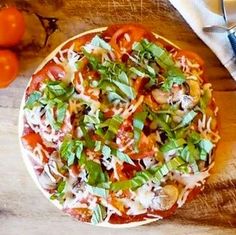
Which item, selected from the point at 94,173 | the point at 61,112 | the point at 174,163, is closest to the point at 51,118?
the point at 61,112

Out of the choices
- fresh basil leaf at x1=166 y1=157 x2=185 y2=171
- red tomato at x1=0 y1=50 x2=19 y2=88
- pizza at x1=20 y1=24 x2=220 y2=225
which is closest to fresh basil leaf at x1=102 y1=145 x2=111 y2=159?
pizza at x1=20 y1=24 x2=220 y2=225

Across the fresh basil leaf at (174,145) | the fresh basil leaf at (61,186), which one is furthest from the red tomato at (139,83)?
the fresh basil leaf at (61,186)

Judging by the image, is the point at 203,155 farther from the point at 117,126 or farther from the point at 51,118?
the point at 51,118

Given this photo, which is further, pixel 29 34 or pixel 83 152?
pixel 29 34

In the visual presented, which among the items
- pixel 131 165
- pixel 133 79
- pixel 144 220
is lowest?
pixel 144 220

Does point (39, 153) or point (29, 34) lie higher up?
point (29, 34)

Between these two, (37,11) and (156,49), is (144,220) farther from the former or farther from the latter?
(37,11)

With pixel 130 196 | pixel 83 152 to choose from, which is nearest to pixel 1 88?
pixel 83 152
